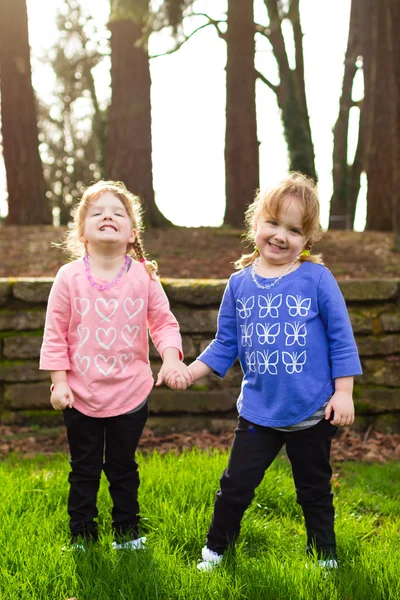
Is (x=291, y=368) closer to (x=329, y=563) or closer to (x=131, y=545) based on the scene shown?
(x=329, y=563)

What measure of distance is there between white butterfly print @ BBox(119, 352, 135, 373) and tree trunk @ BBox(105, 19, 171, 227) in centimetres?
607

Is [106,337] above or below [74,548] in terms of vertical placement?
above

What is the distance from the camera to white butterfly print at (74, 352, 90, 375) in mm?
2822

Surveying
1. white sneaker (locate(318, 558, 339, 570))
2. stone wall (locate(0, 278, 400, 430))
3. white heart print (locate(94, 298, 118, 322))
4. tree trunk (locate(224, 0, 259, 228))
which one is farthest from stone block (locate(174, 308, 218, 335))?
tree trunk (locate(224, 0, 259, 228))

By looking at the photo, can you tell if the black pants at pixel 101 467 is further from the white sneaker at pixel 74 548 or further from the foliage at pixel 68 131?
the foliage at pixel 68 131

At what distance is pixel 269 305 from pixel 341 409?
48 centimetres

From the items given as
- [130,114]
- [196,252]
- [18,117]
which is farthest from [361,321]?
[18,117]

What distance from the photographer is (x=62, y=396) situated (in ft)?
9.05

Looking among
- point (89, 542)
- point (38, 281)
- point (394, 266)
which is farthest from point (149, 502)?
point (394, 266)

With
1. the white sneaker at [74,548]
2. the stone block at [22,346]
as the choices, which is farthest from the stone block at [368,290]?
the white sneaker at [74,548]

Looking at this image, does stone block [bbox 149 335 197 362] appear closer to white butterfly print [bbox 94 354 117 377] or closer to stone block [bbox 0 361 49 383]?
stone block [bbox 0 361 49 383]

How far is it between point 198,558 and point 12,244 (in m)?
5.97

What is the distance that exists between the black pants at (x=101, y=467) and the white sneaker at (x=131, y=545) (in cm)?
4

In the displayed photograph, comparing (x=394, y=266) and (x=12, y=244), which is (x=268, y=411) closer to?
(x=394, y=266)
